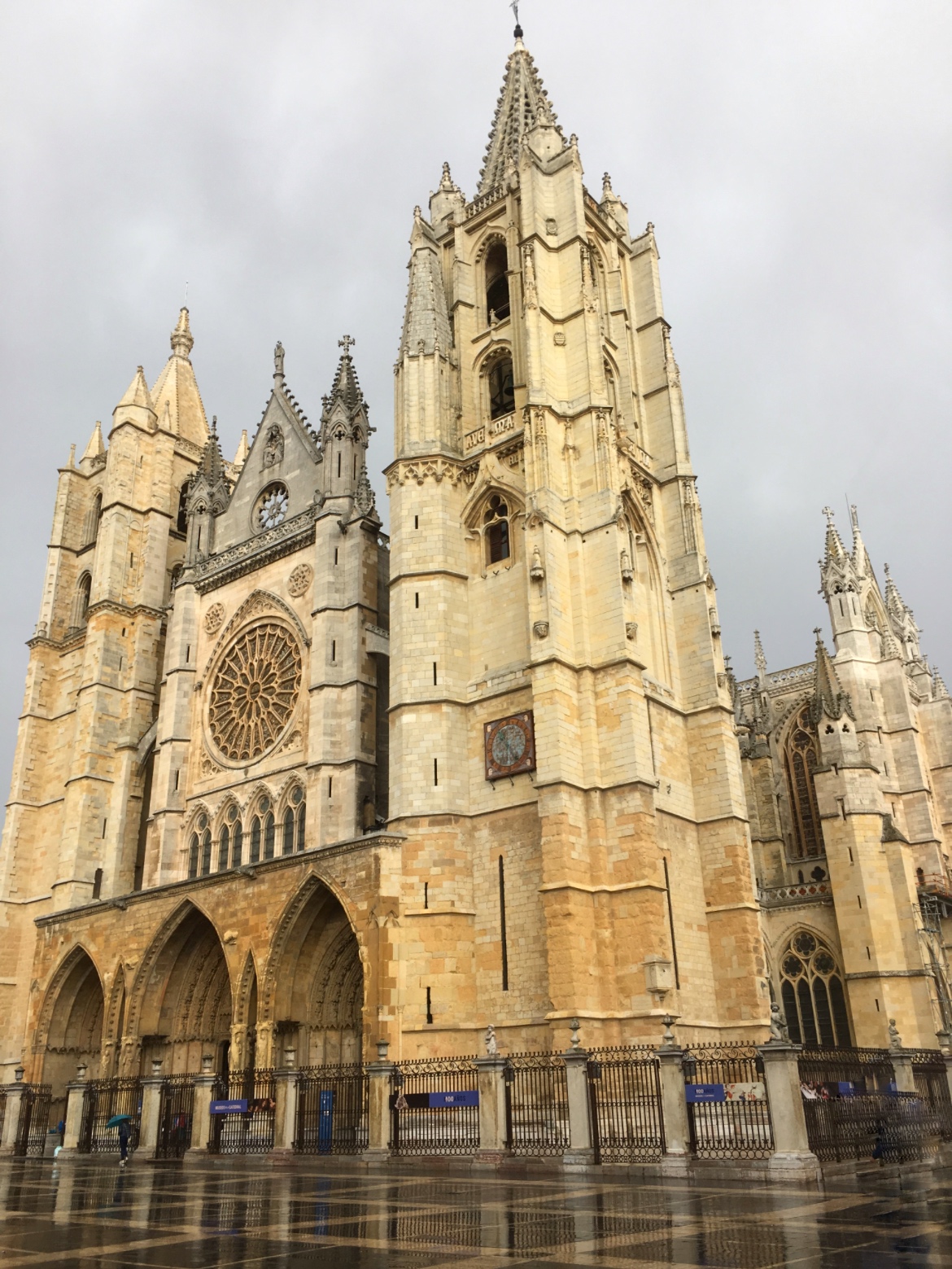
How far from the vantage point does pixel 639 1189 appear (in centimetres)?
1094

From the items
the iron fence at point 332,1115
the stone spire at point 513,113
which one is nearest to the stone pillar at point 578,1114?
the iron fence at point 332,1115

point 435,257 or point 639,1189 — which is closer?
point 639,1189

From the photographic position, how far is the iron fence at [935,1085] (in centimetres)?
1639

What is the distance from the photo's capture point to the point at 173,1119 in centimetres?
2039

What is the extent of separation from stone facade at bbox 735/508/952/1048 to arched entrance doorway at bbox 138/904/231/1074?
49.8 feet

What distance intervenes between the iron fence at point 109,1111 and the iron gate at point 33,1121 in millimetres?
1496

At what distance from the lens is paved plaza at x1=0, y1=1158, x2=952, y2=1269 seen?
6590 mm

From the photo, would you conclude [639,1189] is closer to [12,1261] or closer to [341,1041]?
[12,1261]

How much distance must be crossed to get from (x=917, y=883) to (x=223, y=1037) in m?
19.4

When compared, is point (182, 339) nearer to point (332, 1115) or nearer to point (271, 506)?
point (271, 506)

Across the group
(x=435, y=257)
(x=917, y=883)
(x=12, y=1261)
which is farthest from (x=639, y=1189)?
(x=435, y=257)

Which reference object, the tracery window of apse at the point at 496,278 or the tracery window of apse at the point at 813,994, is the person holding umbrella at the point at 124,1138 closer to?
the tracery window of apse at the point at 813,994

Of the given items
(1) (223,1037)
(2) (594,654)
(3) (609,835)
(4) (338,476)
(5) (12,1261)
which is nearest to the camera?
(5) (12,1261)

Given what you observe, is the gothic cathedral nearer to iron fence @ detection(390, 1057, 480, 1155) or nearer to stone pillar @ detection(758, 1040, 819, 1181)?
Result: iron fence @ detection(390, 1057, 480, 1155)
